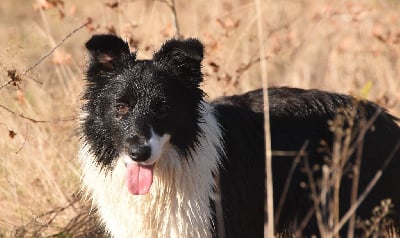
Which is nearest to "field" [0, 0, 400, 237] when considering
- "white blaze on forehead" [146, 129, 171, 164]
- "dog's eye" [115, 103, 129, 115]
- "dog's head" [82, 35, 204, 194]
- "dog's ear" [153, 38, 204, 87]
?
"dog's head" [82, 35, 204, 194]

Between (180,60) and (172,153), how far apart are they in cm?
63

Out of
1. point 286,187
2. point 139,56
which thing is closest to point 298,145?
point 286,187

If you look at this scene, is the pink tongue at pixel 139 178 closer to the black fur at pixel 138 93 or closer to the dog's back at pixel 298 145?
the black fur at pixel 138 93

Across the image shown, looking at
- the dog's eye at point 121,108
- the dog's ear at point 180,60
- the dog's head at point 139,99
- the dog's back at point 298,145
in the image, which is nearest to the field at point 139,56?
the dog's back at point 298,145

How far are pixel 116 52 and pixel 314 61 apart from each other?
6.07 m

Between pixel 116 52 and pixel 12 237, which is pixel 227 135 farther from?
pixel 12 237

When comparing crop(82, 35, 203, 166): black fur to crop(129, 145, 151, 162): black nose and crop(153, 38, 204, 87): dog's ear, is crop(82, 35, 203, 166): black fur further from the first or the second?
crop(129, 145, 151, 162): black nose

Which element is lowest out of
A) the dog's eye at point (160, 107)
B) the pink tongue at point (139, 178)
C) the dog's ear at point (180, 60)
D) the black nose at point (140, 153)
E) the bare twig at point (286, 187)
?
the bare twig at point (286, 187)

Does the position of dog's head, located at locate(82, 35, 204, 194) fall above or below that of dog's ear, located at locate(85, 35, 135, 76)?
below

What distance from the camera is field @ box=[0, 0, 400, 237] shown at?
698cm

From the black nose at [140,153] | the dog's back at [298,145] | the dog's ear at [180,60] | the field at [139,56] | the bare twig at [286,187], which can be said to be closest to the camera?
the black nose at [140,153]

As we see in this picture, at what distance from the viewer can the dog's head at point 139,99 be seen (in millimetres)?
5430

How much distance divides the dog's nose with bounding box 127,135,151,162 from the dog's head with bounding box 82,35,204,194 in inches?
0.4

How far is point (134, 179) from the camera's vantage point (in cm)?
548
